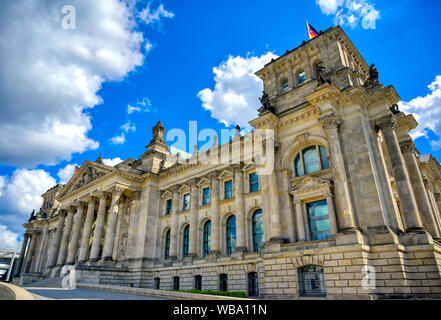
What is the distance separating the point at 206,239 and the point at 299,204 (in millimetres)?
13263

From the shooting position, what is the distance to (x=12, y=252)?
3533 inches

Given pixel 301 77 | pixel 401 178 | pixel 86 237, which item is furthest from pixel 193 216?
pixel 401 178

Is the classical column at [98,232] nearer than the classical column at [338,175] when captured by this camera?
No

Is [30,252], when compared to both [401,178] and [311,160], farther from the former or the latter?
[401,178]

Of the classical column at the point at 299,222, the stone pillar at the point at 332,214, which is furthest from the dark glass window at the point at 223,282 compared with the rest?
the stone pillar at the point at 332,214

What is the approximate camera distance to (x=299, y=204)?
21609 mm

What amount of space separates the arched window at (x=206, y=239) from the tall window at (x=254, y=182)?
6.70m

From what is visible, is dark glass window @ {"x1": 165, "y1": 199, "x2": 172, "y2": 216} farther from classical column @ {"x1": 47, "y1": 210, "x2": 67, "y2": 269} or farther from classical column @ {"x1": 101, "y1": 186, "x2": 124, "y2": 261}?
classical column @ {"x1": 47, "y1": 210, "x2": 67, "y2": 269}

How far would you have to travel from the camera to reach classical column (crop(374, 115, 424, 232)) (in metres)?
18.4

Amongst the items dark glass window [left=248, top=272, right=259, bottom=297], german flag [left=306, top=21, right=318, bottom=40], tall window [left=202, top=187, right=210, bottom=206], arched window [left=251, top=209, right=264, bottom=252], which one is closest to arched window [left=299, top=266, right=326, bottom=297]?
dark glass window [left=248, top=272, right=259, bottom=297]

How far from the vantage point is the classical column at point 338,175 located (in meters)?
18.4

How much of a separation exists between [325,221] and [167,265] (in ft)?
61.4

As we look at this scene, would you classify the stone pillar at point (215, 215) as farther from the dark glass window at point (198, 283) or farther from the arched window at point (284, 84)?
the arched window at point (284, 84)

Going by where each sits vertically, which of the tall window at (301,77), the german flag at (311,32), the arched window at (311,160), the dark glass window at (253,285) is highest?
the german flag at (311,32)
